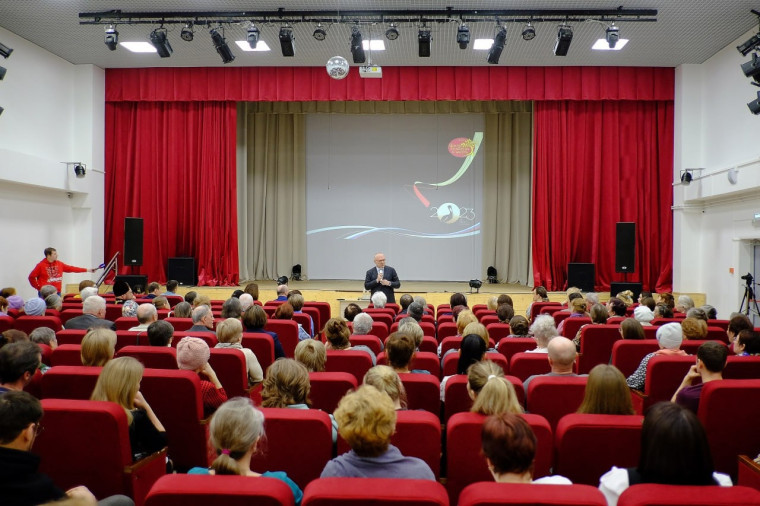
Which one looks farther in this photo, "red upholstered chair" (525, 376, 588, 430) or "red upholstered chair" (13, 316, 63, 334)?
"red upholstered chair" (13, 316, 63, 334)

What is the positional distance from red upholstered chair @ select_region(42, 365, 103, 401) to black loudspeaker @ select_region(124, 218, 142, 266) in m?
9.67

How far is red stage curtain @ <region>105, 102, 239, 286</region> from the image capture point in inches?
513

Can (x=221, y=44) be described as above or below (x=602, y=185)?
above

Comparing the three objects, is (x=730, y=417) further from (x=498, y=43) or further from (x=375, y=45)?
(x=375, y=45)

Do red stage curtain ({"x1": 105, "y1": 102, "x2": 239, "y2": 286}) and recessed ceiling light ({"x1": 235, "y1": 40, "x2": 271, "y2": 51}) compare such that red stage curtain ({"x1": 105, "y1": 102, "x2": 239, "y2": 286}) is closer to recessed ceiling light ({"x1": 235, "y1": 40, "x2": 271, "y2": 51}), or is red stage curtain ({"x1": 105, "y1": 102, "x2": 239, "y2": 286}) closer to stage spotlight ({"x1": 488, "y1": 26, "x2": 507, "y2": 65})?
recessed ceiling light ({"x1": 235, "y1": 40, "x2": 271, "y2": 51})

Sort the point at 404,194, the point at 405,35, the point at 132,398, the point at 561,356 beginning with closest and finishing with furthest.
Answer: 1. the point at 132,398
2. the point at 561,356
3. the point at 405,35
4. the point at 404,194

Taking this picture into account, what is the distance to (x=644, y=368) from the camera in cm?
412

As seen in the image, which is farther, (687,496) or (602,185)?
(602,185)

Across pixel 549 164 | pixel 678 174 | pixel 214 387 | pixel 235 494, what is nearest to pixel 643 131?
pixel 678 174

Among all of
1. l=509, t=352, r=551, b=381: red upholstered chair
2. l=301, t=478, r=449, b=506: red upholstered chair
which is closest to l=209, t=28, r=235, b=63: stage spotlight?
l=509, t=352, r=551, b=381: red upholstered chair

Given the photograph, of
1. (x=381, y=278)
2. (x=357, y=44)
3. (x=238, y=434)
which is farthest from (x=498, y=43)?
(x=238, y=434)

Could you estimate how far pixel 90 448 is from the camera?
2502 millimetres

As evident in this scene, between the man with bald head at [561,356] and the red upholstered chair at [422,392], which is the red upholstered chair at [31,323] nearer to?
the red upholstered chair at [422,392]

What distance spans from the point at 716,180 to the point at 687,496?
10630 mm
